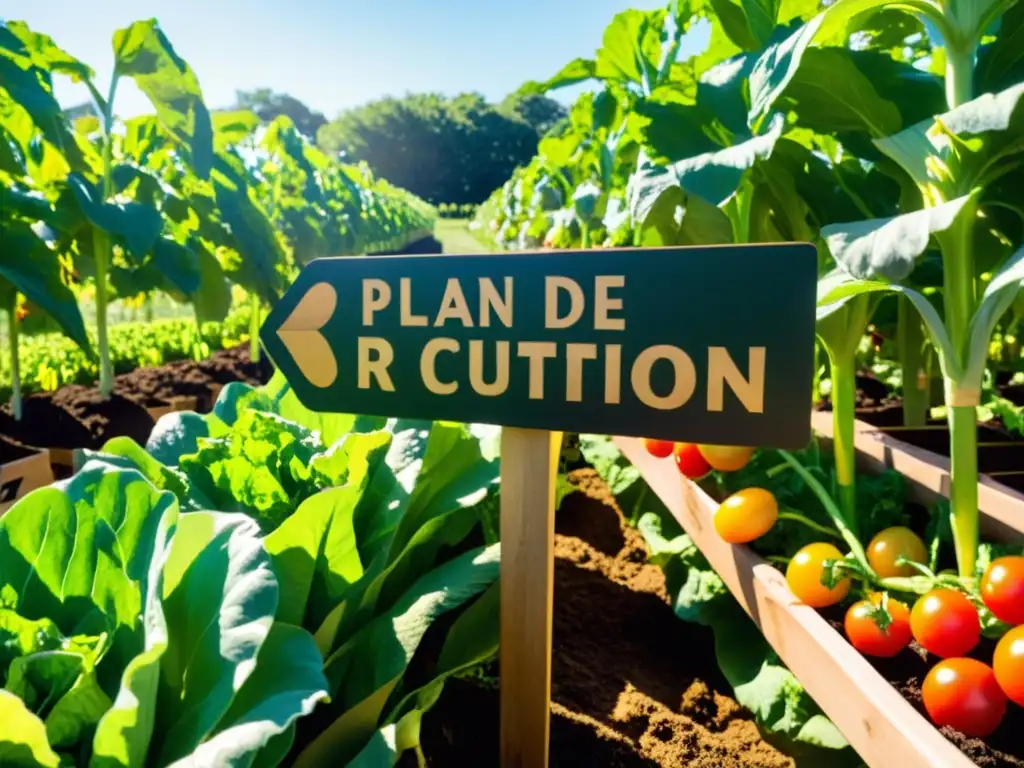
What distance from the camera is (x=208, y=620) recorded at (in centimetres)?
84

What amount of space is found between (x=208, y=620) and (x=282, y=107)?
77.4m

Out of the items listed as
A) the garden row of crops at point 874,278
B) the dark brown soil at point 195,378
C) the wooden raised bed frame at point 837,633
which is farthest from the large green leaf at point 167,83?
the wooden raised bed frame at point 837,633

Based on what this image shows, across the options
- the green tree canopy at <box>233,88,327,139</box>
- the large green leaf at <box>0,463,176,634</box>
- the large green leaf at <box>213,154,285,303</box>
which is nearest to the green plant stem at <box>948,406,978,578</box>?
the large green leaf at <box>0,463,176,634</box>

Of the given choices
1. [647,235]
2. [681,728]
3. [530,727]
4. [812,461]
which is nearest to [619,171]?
[647,235]

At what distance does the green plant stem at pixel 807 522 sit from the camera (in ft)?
4.92

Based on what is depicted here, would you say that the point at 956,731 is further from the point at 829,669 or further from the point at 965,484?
the point at 965,484

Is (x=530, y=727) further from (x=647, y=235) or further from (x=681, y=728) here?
(x=647, y=235)

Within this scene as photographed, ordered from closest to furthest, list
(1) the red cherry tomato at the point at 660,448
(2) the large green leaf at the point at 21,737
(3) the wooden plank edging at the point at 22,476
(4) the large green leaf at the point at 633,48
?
(2) the large green leaf at the point at 21,737
(1) the red cherry tomato at the point at 660,448
(3) the wooden plank edging at the point at 22,476
(4) the large green leaf at the point at 633,48

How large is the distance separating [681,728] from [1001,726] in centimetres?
59

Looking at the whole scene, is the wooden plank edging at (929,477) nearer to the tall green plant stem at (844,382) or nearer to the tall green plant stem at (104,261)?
the tall green plant stem at (844,382)

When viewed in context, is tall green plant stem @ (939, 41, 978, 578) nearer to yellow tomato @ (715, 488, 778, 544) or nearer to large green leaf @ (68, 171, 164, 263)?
yellow tomato @ (715, 488, 778, 544)

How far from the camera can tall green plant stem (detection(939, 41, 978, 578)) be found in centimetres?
127

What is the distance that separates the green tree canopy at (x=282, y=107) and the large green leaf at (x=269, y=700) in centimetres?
7241

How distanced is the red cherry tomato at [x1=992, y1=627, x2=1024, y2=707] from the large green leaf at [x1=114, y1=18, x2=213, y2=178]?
380 cm
